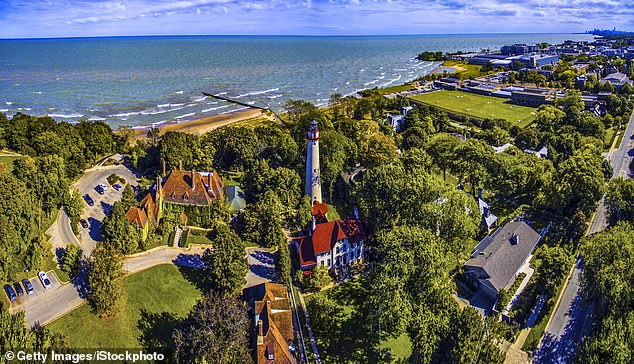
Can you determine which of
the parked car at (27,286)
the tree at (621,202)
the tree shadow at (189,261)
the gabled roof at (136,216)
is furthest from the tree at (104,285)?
the tree at (621,202)

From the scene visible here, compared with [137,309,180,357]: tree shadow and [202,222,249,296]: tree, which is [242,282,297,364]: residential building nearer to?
[202,222,249,296]: tree

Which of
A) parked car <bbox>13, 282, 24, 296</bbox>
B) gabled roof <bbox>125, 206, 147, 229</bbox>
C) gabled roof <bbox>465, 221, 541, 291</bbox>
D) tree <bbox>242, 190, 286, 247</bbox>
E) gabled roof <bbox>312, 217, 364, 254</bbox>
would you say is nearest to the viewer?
parked car <bbox>13, 282, 24, 296</bbox>

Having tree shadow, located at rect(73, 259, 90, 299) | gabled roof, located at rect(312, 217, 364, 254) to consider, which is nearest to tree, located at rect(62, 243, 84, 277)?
tree shadow, located at rect(73, 259, 90, 299)

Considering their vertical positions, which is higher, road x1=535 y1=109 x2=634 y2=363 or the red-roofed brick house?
the red-roofed brick house

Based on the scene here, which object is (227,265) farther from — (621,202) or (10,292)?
(621,202)

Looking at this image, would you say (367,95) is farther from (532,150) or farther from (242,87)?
(532,150)

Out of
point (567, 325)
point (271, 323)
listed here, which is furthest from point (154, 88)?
point (567, 325)

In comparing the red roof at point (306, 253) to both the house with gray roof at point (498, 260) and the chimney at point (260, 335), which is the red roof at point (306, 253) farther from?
the house with gray roof at point (498, 260)

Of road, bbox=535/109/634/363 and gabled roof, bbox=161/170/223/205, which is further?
gabled roof, bbox=161/170/223/205
